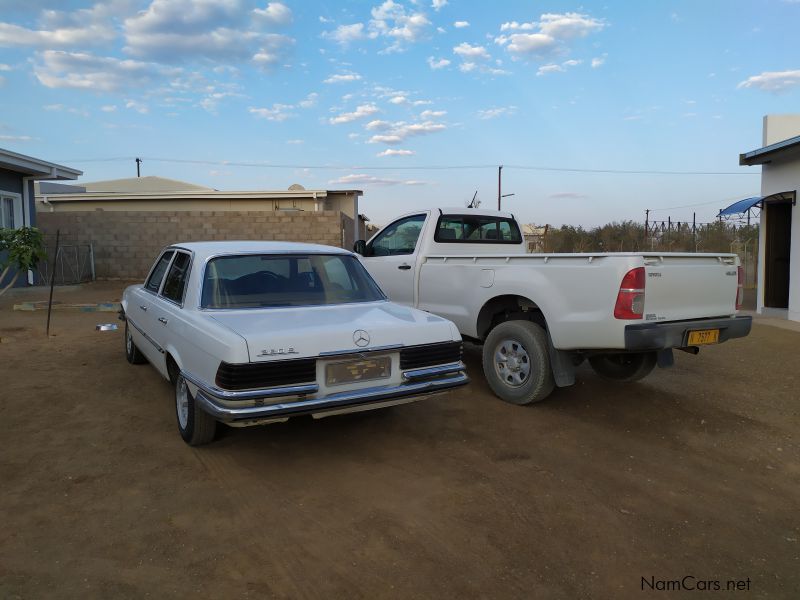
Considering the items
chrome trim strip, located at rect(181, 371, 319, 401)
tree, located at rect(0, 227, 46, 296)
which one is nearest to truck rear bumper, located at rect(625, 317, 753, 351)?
chrome trim strip, located at rect(181, 371, 319, 401)

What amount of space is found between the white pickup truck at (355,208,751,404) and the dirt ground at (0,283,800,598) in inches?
16.9

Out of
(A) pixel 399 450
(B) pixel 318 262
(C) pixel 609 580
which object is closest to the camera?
(C) pixel 609 580

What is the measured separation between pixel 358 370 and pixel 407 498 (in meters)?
0.86

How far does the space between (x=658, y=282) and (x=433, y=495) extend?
243 centimetres

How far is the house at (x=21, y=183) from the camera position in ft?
44.3

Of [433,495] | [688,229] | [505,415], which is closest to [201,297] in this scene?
[433,495]

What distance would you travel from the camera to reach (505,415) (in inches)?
203

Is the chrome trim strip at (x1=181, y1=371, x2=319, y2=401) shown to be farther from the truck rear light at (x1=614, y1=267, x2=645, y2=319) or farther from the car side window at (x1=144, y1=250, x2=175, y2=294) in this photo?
the truck rear light at (x1=614, y1=267, x2=645, y2=319)

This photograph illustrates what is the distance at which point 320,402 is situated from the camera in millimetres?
3654

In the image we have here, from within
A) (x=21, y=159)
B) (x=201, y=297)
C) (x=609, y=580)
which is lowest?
(x=609, y=580)

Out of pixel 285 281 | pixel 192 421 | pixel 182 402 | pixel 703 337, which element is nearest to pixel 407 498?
pixel 192 421

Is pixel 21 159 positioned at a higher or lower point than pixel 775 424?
higher

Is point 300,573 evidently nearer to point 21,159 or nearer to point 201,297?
point 201,297

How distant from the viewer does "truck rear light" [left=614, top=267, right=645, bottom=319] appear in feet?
14.5
